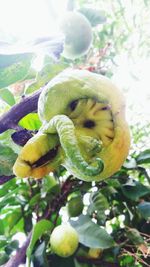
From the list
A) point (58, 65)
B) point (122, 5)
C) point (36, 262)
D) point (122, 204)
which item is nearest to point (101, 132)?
point (58, 65)

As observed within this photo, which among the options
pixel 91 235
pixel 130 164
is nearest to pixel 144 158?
pixel 130 164

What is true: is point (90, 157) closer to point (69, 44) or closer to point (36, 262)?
point (36, 262)

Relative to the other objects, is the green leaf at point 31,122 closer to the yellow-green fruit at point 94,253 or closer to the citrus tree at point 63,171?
the citrus tree at point 63,171

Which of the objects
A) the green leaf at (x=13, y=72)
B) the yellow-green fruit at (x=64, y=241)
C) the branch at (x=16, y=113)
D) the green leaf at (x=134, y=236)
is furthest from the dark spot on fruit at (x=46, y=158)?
the green leaf at (x=134, y=236)

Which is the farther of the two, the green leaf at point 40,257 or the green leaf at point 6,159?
the green leaf at point 40,257

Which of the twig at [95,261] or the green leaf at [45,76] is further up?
the green leaf at [45,76]

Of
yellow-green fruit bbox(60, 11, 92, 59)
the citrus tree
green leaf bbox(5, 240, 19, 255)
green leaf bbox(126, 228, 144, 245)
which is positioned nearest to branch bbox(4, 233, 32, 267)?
the citrus tree

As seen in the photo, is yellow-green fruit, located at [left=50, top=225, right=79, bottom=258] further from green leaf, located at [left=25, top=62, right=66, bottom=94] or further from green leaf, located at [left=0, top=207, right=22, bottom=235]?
green leaf, located at [left=25, top=62, right=66, bottom=94]
